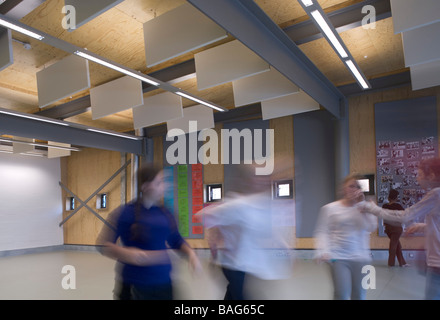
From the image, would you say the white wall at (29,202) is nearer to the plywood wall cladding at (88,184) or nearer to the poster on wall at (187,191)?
the plywood wall cladding at (88,184)

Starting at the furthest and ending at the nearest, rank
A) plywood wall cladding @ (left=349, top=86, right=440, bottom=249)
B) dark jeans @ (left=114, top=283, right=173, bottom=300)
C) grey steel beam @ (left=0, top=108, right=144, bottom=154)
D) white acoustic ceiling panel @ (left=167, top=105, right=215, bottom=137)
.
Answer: white acoustic ceiling panel @ (left=167, top=105, right=215, bottom=137)
plywood wall cladding @ (left=349, top=86, right=440, bottom=249)
grey steel beam @ (left=0, top=108, right=144, bottom=154)
dark jeans @ (left=114, top=283, right=173, bottom=300)

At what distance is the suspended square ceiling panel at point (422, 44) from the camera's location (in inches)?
184

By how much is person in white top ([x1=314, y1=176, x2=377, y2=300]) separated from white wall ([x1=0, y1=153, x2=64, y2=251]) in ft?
39.5

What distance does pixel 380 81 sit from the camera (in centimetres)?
743

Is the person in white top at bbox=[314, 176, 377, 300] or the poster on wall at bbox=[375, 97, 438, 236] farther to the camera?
the poster on wall at bbox=[375, 97, 438, 236]

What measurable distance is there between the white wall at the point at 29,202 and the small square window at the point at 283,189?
892 cm

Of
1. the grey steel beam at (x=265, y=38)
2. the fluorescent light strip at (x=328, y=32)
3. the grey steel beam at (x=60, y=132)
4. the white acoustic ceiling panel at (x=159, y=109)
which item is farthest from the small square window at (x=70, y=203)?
the fluorescent light strip at (x=328, y=32)

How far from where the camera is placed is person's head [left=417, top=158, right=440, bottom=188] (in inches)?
98.7

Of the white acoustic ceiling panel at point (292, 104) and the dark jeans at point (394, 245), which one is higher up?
the white acoustic ceiling panel at point (292, 104)

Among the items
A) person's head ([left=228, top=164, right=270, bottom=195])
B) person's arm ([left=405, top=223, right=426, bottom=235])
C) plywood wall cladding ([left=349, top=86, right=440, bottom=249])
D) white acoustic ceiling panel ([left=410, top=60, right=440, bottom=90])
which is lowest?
person's arm ([left=405, top=223, right=426, bottom=235])

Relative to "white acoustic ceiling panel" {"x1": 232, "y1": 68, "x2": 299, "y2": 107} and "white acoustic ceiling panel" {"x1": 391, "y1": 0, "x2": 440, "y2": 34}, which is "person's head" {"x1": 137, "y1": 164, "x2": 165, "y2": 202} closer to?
"white acoustic ceiling panel" {"x1": 391, "y1": 0, "x2": 440, "y2": 34}

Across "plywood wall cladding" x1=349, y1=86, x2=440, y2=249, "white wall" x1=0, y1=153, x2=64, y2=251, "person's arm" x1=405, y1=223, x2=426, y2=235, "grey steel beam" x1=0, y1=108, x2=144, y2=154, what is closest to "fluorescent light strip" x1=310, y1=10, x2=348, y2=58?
"person's arm" x1=405, y1=223, x2=426, y2=235

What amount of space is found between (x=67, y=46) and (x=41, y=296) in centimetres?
385
